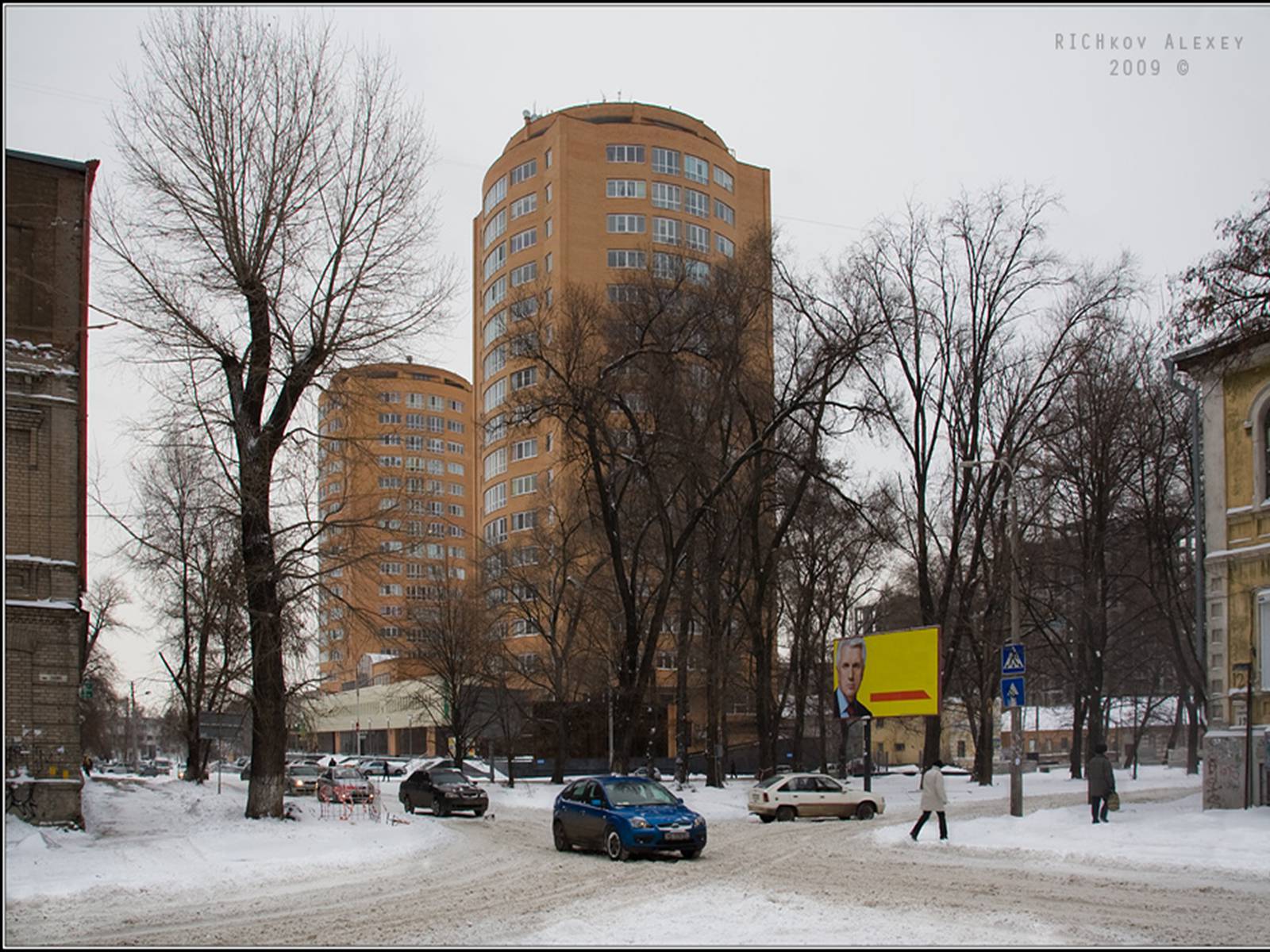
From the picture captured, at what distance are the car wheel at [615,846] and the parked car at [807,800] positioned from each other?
1329 cm

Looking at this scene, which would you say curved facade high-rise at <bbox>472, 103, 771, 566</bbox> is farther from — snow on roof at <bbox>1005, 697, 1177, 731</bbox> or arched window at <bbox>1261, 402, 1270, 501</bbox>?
arched window at <bbox>1261, 402, 1270, 501</bbox>

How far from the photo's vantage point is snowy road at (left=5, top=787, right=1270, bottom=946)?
12.8 metres

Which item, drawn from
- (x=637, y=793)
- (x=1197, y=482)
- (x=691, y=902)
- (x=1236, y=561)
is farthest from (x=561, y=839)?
(x=1197, y=482)

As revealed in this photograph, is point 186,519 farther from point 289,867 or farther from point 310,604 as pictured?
point 289,867

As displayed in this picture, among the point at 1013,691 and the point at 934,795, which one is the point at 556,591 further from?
the point at 934,795

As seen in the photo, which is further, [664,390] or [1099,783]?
[664,390]

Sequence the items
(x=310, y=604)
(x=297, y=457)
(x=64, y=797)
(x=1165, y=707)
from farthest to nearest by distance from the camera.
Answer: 1. (x=1165, y=707)
2. (x=310, y=604)
3. (x=297, y=457)
4. (x=64, y=797)

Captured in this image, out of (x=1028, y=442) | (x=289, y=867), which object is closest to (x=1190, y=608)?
(x=1028, y=442)

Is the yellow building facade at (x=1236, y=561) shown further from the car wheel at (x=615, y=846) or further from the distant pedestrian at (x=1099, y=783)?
the car wheel at (x=615, y=846)

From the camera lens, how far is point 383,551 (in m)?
27.1

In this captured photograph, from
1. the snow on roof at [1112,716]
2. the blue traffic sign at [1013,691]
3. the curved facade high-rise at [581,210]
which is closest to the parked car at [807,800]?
the blue traffic sign at [1013,691]

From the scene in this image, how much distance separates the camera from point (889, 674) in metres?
38.8

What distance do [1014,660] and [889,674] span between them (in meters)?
11.3

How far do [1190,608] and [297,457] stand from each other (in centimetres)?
3738
